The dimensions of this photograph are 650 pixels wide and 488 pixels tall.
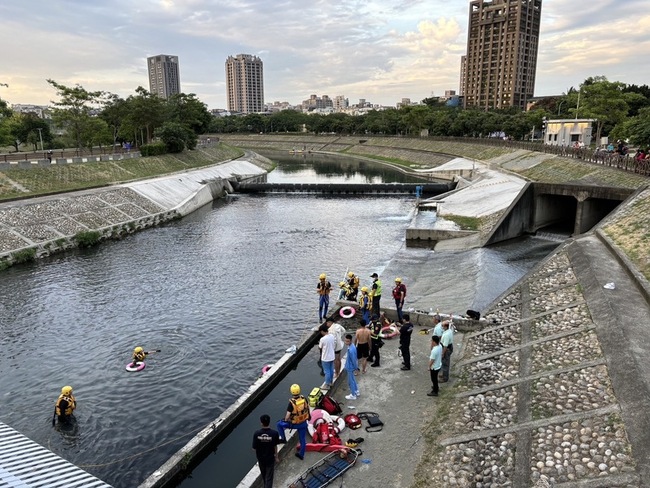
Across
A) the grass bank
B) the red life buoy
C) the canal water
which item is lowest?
the canal water

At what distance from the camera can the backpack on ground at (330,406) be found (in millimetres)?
12125

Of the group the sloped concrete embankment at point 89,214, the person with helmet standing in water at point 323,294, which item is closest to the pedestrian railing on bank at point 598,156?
the person with helmet standing in water at point 323,294

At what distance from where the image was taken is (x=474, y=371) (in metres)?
13.8

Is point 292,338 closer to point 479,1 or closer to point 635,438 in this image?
point 635,438

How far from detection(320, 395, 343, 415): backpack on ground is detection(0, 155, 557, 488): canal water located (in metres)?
2.09

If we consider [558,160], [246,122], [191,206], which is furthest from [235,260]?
[246,122]

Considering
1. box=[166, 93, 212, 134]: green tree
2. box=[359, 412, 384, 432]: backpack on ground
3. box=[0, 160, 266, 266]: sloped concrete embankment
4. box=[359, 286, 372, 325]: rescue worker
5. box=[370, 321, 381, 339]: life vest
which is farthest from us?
box=[166, 93, 212, 134]: green tree

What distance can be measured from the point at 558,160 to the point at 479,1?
606ft

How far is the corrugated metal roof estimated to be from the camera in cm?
938

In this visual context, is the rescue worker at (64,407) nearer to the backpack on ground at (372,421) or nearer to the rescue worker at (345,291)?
the backpack on ground at (372,421)

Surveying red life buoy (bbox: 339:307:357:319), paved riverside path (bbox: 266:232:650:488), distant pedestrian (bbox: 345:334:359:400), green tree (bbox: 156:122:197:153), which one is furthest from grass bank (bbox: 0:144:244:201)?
paved riverside path (bbox: 266:232:650:488)

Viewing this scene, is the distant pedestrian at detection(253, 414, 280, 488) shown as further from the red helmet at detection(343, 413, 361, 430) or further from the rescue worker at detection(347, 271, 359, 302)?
the rescue worker at detection(347, 271, 359, 302)

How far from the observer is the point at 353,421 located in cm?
1164

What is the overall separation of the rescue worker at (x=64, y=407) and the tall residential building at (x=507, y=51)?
201m
